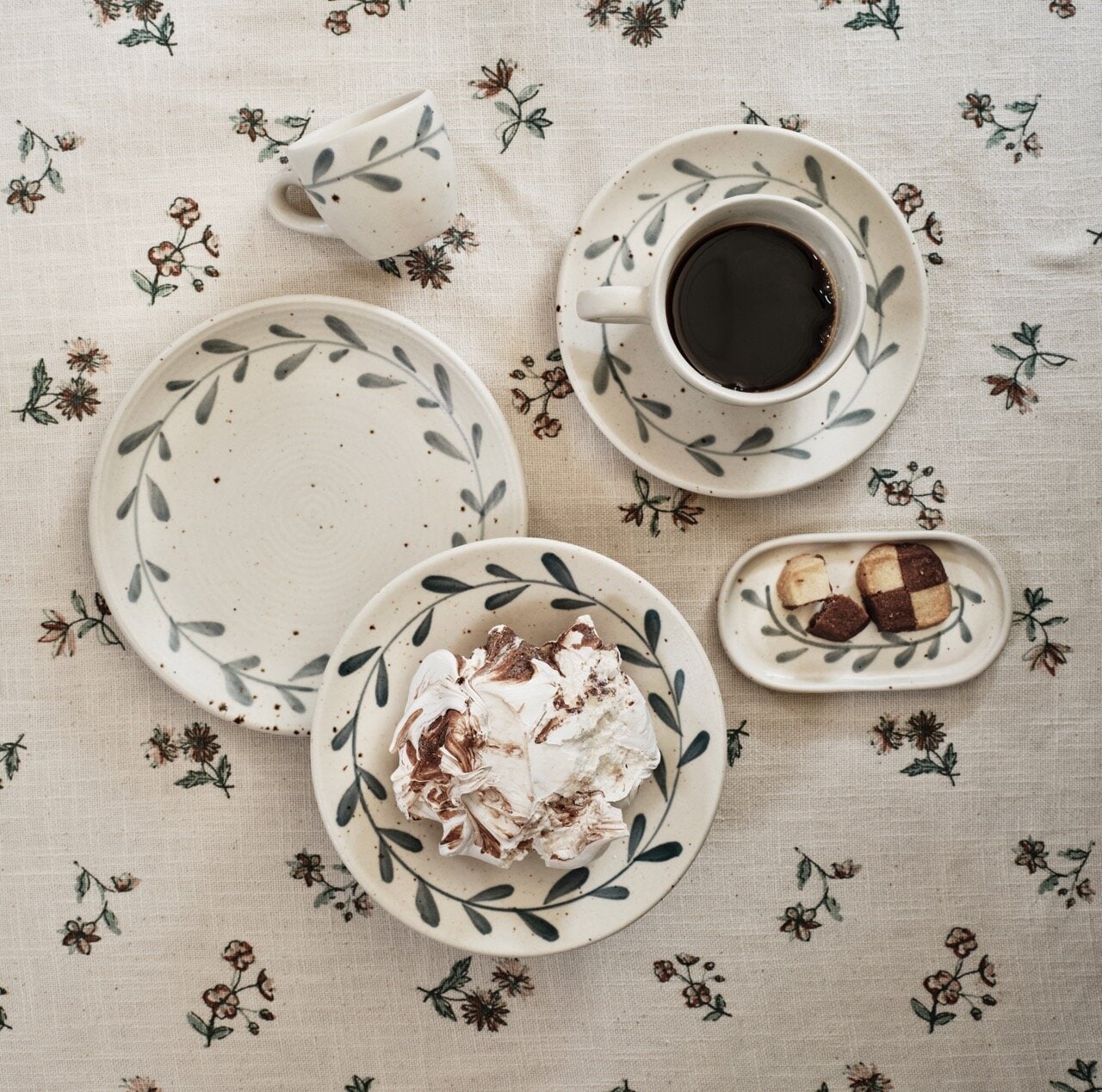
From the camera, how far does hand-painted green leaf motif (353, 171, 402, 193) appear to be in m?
0.68

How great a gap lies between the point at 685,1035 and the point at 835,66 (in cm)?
92

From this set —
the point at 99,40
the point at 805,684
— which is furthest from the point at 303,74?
the point at 805,684

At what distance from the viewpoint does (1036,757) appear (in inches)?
33.3

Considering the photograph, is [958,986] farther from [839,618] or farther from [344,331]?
[344,331]

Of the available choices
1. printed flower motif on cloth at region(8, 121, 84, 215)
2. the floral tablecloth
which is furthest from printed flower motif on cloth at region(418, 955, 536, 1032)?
printed flower motif on cloth at region(8, 121, 84, 215)

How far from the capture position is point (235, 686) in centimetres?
80

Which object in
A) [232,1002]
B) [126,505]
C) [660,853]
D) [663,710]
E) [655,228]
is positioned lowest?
[232,1002]

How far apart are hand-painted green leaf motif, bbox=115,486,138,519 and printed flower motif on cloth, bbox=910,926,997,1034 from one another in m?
0.87

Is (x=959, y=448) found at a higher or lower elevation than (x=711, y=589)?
higher

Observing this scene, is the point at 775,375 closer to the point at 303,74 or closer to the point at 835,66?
the point at 835,66

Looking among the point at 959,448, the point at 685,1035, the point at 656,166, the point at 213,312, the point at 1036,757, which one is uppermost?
the point at 656,166

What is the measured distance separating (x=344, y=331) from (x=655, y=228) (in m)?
0.29

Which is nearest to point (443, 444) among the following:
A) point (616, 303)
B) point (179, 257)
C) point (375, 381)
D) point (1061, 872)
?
point (375, 381)

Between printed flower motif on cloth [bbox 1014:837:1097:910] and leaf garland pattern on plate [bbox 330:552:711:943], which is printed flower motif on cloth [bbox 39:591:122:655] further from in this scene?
printed flower motif on cloth [bbox 1014:837:1097:910]
